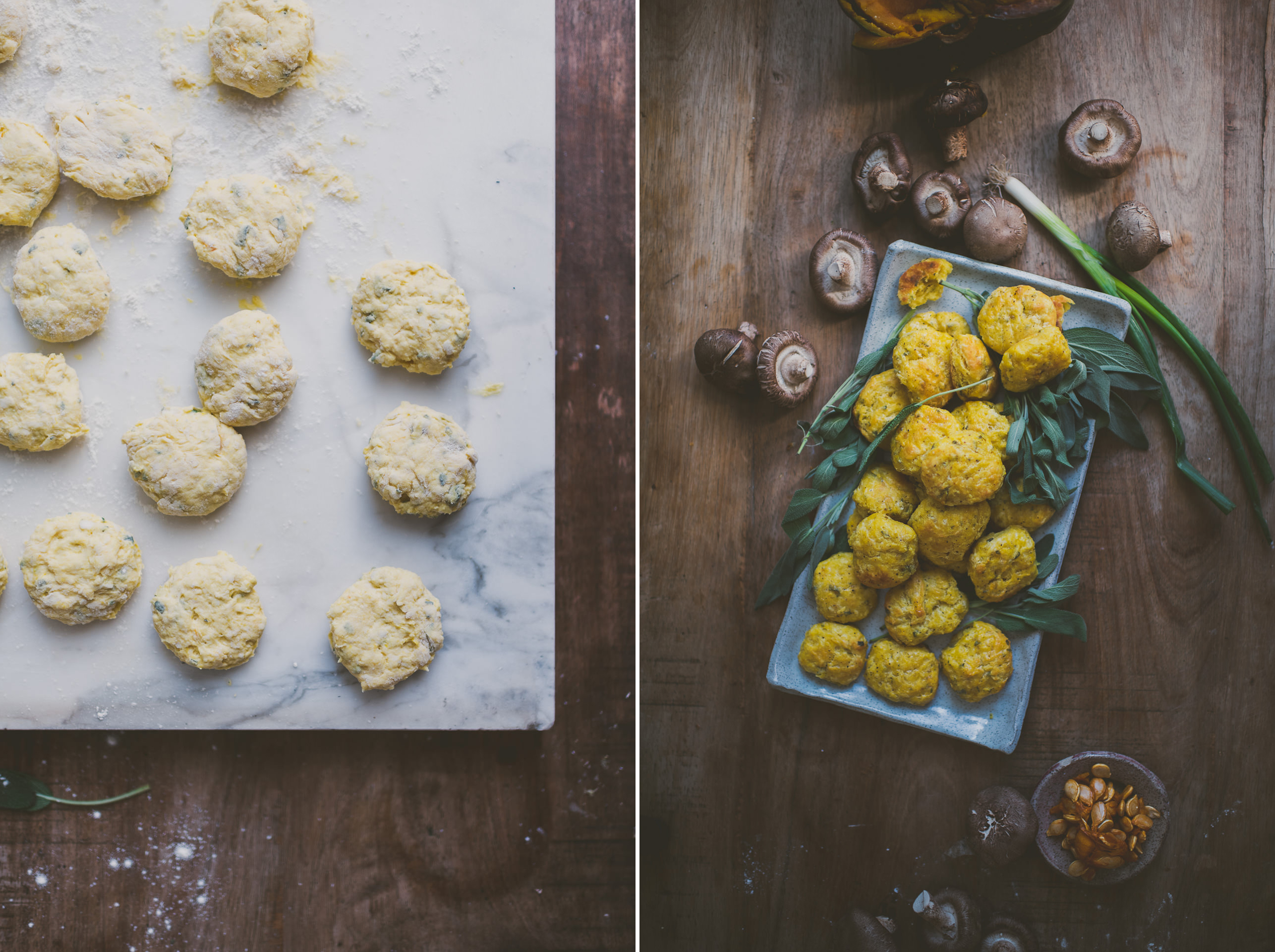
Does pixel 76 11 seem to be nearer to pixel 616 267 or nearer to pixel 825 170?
pixel 616 267

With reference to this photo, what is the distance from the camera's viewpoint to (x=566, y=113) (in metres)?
1.54

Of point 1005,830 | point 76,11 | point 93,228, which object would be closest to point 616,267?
point 93,228

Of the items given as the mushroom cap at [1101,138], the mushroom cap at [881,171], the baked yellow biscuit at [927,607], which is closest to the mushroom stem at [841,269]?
the mushroom cap at [881,171]

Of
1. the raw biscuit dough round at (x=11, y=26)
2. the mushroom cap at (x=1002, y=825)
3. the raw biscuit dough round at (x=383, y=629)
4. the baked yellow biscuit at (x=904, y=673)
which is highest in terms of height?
the raw biscuit dough round at (x=11, y=26)

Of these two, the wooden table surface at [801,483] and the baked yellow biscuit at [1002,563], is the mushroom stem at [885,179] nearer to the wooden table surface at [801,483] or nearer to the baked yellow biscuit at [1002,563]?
the wooden table surface at [801,483]

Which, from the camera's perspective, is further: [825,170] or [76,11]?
[825,170]

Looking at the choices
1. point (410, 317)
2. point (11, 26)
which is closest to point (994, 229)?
point (410, 317)

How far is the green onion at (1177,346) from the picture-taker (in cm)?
162

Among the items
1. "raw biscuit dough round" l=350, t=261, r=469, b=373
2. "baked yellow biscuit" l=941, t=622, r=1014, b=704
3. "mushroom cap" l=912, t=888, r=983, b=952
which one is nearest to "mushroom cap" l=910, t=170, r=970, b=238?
"baked yellow biscuit" l=941, t=622, r=1014, b=704

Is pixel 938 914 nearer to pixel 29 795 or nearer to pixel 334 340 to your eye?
pixel 334 340

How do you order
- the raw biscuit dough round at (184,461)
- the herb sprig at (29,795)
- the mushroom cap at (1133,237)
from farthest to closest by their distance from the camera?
the mushroom cap at (1133,237) → the herb sprig at (29,795) → the raw biscuit dough round at (184,461)

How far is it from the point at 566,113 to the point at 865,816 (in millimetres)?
1763

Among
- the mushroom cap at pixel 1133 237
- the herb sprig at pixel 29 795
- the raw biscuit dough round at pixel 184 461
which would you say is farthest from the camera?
the mushroom cap at pixel 1133 237

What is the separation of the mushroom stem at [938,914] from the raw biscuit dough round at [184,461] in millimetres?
1785
